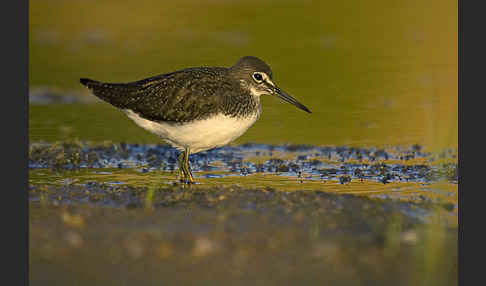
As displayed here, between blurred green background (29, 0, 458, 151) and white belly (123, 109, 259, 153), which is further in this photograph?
blurred green background (29, 0, 458, 151)

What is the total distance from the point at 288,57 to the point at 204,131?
31.3ft

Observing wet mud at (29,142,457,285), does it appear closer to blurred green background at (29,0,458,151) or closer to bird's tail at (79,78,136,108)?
bird's tail at (79,78,136,108)

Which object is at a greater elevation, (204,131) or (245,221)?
(204,131)

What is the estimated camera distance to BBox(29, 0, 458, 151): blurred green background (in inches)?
543

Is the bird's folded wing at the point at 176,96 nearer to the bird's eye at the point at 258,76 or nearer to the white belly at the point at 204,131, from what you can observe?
the white belly at the point at 204,131

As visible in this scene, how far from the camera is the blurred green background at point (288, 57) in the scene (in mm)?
13797

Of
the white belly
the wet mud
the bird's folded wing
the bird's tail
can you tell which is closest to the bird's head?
the bird's folded wing

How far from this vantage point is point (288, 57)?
1922 cm

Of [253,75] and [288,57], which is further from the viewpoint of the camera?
[288,57]

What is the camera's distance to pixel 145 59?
1859cm

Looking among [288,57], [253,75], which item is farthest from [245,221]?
[288,57]

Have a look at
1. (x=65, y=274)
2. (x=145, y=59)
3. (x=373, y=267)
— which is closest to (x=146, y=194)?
(x=65, y=274)

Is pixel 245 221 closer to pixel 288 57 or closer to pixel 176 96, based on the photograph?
pixel 176 96

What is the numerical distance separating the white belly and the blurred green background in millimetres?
2865
